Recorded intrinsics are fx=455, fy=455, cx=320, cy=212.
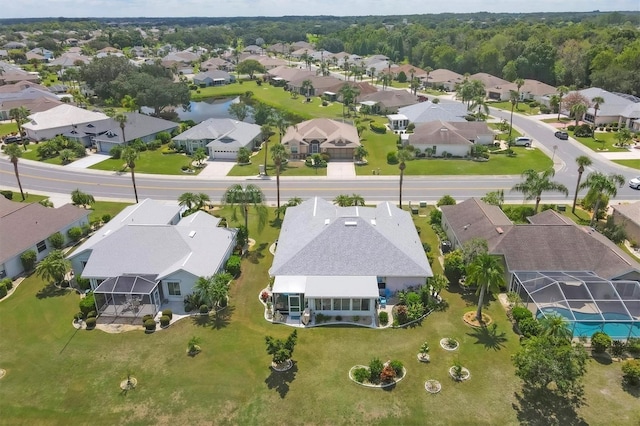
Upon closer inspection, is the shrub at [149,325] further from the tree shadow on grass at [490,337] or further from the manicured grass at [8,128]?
the manicured grass at [8,128]

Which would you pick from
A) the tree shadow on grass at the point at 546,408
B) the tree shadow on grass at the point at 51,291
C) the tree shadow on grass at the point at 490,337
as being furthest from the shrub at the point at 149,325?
the tree shadow on grass at the point at 546,408

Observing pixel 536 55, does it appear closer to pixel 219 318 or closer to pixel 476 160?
pixel 476 160

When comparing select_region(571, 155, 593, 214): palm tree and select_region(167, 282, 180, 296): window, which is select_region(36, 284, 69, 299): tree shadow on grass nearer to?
select_region(167, 282, 180, 296): window

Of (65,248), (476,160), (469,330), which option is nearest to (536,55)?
(476,160)

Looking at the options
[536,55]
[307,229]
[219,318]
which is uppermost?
[536,55]

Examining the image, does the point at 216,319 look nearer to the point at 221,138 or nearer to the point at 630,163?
the point at 221,138

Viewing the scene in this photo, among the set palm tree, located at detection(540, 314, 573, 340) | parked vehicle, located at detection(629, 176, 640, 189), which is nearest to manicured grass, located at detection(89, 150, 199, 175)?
palm tree, located at detection(540, 314, 573, 340)
